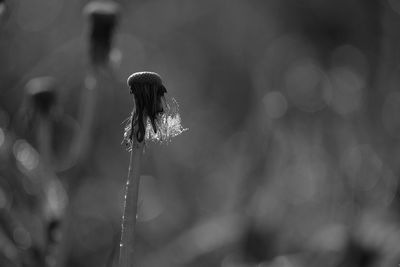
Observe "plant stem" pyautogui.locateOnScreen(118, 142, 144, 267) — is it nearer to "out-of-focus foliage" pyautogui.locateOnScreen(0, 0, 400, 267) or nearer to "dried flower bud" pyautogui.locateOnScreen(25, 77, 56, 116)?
"out-of-focus foliage" pyautogui.locateOnScreen(0, 0, 400, 267)

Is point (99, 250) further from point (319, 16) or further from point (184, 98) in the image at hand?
point (319, 16)

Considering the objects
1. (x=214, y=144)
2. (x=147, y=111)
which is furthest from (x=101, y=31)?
(x=214, y=144)

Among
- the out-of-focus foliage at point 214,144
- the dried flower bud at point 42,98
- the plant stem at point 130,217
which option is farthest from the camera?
the out-of-focus foliage at point 214,144

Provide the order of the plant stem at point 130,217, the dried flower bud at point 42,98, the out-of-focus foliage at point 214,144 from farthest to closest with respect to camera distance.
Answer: the out-of-focus foliage at point 214,144
the dried flower bud at point 42,98
the plant stem at point 130,217

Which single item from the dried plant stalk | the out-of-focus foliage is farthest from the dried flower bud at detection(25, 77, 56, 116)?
the dried plant stalk

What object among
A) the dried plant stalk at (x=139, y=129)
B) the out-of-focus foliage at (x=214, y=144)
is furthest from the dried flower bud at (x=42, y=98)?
the dried plant stalk at (x=139, y=129)

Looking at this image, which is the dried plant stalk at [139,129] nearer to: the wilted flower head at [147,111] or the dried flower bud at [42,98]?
the wilted flower head at [147,111]

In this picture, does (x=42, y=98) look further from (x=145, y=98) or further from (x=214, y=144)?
(x=214, y=144)
